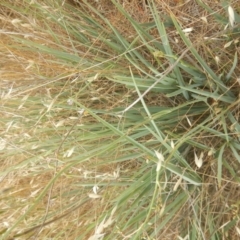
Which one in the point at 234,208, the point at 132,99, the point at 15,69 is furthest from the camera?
the point at 15,69

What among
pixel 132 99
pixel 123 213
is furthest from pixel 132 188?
pixel 132 99

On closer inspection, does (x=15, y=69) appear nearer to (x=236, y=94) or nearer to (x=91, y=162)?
(x=91, y=162)

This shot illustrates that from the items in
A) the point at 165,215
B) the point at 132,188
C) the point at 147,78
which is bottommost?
the point at 165,215

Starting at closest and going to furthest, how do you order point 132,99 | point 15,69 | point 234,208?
1. point 234,208
2. point 132,99
3. point 15,69

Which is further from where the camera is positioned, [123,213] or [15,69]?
[15,69]

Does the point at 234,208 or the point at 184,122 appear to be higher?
the point at 184,122

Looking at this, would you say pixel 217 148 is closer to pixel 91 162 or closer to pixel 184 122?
pixel 184 122

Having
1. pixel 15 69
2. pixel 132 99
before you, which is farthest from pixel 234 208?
pixel 15 69
